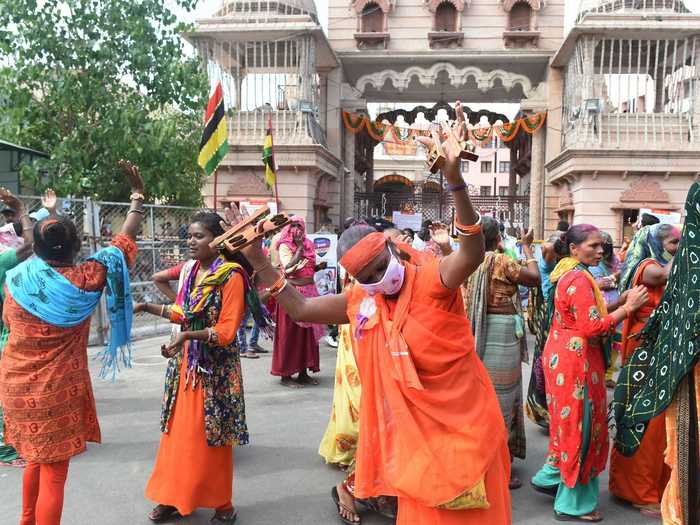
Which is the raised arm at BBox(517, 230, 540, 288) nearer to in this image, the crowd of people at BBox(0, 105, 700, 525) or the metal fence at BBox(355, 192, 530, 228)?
the crowd of people at BBox(0, 105, 700, 525)

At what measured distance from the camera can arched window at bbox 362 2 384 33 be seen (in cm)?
1484

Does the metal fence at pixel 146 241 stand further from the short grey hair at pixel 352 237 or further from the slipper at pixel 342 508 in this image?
the short grey hair at pixel 352 237

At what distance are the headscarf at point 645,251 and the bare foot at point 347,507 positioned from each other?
7.16 ft

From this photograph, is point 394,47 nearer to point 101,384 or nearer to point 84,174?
point 84,174

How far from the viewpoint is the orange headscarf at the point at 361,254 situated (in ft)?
7.18

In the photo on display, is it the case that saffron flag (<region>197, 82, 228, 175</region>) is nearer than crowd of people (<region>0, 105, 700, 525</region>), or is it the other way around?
crowd of people (<region>0, 105, 700, 525</region>)

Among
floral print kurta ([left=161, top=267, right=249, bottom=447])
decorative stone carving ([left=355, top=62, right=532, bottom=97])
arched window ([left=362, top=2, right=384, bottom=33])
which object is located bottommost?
floral print kurta ([left=161, top=267, right=249, bottom=447])

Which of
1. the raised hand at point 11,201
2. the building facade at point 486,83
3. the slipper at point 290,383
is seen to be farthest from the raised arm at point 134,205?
the building facade at point 486,83

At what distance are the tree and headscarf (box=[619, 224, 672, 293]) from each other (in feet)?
22.8

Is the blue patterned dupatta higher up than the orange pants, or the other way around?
the blue patterned dupatta

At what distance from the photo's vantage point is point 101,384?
20.6ft

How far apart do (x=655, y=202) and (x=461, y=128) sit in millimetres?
12559

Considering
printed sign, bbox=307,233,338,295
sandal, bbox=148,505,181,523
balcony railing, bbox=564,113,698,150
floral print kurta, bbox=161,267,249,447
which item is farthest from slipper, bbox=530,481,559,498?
balcony railing, bbox=564,113,698,150

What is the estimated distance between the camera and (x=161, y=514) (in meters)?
3.30
